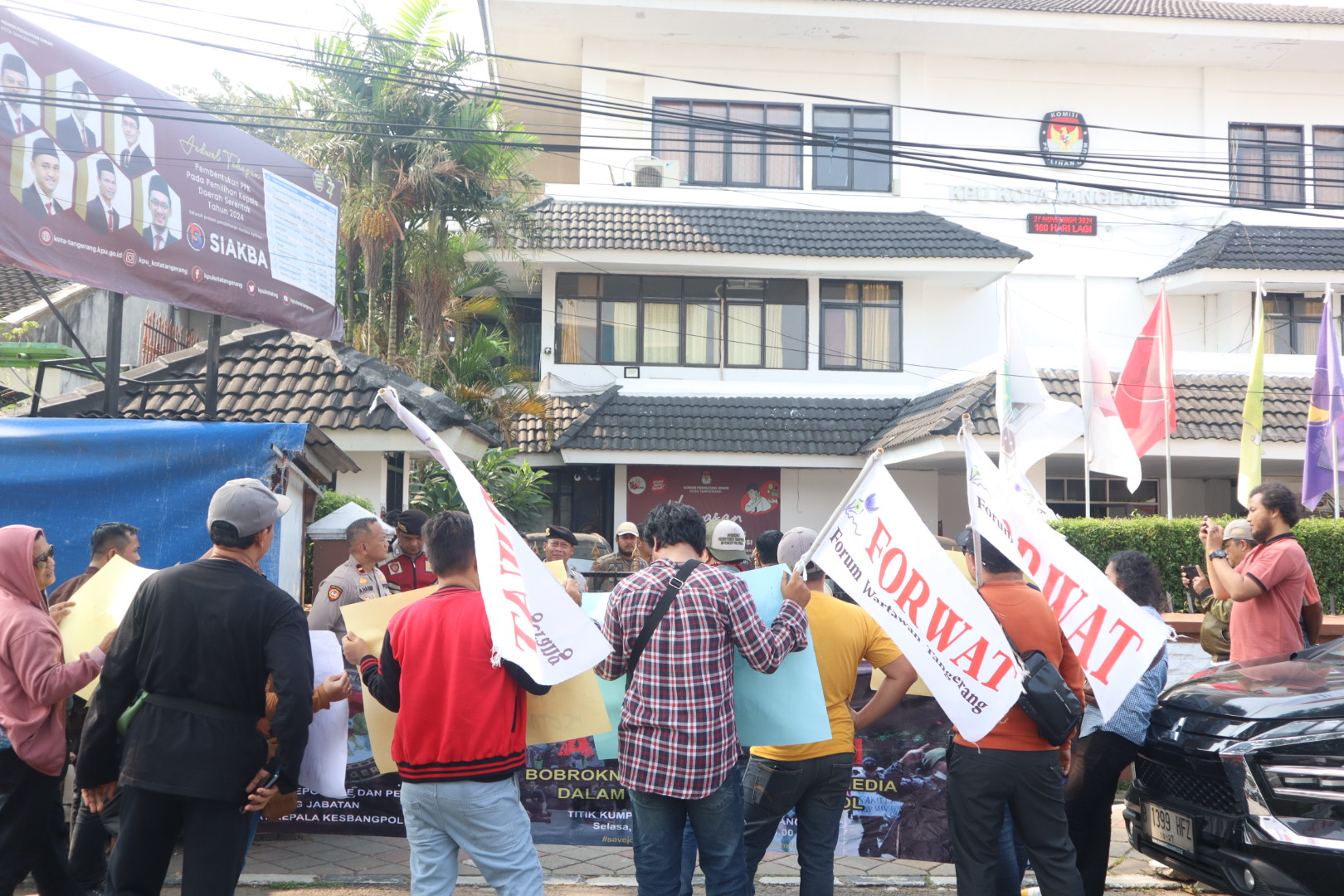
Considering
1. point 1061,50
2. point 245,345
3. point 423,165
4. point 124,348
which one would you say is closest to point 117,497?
point 245,345

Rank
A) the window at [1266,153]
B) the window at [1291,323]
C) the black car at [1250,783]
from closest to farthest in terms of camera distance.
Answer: the black car at [1250,783] < the window at [1291,323] < the window at [1266,153]

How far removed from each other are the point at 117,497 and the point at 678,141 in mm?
15094

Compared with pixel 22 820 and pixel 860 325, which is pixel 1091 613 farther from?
pixel 860 325

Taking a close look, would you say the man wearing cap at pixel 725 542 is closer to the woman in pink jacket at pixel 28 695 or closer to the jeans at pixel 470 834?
the jeans at pixel 470 834

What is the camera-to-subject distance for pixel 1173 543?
1190 centimetres

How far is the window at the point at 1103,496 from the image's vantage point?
19234mm

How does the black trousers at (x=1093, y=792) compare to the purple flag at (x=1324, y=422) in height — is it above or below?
below

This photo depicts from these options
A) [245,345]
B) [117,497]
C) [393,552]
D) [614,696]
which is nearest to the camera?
[614,696]

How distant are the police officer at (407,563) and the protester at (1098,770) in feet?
13.3

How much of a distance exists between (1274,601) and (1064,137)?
15999 millimetres

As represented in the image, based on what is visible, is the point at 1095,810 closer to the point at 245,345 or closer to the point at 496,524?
the point at 496,524

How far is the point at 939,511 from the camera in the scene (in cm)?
1889

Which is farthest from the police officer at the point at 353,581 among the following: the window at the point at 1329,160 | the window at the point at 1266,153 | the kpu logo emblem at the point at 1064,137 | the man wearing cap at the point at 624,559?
the window at the point at 1329,160

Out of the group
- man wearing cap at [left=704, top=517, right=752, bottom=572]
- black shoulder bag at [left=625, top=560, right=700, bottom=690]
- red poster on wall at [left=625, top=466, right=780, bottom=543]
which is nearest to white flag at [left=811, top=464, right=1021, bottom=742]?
man wearing cap at [left=704, top=517, right=752, bottom=572]
